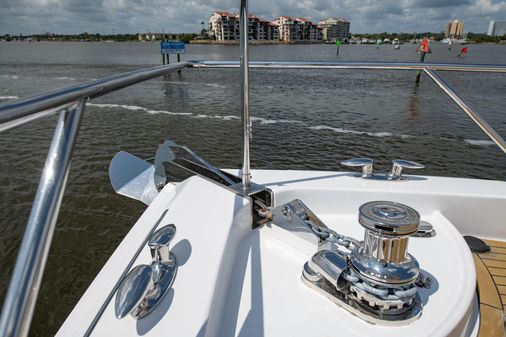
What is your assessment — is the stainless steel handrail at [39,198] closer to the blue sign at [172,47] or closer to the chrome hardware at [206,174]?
the chrome hardware at [206,174]

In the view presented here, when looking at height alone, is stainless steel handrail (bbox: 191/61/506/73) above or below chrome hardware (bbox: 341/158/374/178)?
above

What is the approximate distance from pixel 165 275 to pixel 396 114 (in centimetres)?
1174

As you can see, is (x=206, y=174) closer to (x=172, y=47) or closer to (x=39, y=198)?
(x=39, y=198)

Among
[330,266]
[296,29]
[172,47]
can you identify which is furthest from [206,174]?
[296,29]

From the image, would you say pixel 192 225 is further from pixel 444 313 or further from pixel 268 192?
pixel 444 313

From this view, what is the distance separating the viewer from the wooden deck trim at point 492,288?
1091 millimetres

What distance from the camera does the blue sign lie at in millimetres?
22422

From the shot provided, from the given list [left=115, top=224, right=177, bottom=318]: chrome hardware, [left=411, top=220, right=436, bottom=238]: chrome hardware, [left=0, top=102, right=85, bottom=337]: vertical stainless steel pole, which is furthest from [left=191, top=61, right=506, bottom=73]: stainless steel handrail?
[left=0, top=102, right=85, bottom=337]: vertical stainless steel pole

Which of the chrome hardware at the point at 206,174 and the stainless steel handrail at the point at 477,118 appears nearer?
the chrome hardware at the point at 206,174

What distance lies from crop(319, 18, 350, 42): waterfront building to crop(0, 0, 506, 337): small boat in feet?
384

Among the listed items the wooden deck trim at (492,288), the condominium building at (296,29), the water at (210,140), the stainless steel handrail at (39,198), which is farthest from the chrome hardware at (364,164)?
the condominium building at (296,29)

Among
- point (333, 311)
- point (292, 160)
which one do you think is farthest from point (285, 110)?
point (333, 311)

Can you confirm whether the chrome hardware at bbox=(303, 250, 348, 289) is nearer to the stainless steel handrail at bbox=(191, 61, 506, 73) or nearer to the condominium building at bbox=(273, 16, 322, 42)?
the stainless steel handrail at bbox=(191, 61, 506, 73)

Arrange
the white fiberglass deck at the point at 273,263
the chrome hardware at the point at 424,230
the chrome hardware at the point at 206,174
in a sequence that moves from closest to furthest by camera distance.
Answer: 1. the white fiberglass deck at the point at 273,263
2. the chrome hardware at the point at 424,230
3. the chrome hardware at the point at 206,174
